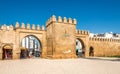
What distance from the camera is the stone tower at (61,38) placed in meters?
20.4

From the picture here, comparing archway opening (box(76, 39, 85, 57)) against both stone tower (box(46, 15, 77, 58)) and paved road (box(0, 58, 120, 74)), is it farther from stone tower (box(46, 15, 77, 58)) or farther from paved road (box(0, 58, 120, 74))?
paved road (box(0, 58, 120, 74))

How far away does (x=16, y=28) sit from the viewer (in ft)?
68.3

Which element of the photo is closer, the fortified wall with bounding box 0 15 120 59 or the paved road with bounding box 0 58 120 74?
the paved road with bounding box 0 58 120 74

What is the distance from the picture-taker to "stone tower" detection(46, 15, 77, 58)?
802 inches

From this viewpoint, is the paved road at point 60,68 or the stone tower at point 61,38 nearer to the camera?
the paved road at point 60,68

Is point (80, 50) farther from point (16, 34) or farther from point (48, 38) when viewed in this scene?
point (16, 34)

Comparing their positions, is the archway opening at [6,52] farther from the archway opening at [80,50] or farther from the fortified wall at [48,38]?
the archway opening at [80,50]

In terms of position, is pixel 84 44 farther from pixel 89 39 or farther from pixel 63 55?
pixel 63 55

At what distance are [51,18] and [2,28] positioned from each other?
6405 mm

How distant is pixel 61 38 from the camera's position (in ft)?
68.2

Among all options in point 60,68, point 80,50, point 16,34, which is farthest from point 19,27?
point 80,50

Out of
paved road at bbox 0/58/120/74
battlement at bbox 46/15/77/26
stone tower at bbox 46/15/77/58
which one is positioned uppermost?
battlement at bbox 46/15/77/26

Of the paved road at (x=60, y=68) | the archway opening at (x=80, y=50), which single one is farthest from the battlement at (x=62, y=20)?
the paved road at (x=60, y=68)

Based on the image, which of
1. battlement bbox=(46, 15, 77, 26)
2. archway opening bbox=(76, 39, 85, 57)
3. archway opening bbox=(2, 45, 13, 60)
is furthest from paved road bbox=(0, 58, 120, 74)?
archway opening bbox=(76, 39, 85, 57)
